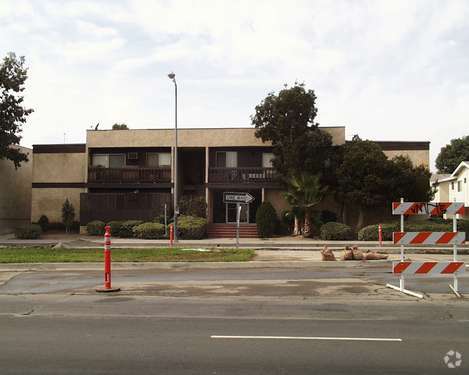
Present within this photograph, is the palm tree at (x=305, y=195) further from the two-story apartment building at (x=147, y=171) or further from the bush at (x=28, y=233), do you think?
the bush at (x=28, y=233)

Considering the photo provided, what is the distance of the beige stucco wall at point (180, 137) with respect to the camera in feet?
127

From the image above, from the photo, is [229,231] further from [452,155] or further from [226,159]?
[452,155]

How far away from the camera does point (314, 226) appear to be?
34.4 metres

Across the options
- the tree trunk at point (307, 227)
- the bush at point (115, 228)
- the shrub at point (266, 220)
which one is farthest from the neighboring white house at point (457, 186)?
the bush at point (115, 228)

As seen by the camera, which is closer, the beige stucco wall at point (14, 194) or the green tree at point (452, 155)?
the beige stucco wall at point (14, 194)

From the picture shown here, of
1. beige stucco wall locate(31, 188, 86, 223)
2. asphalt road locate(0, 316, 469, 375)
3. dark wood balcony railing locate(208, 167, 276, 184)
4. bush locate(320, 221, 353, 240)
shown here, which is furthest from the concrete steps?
asphalt road locate(0, 316, 469, 375)

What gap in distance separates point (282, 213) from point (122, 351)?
3029 centimetres

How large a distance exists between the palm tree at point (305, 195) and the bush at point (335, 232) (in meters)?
1.69

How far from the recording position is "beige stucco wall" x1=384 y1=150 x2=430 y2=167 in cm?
3778

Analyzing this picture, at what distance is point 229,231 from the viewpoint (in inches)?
1458

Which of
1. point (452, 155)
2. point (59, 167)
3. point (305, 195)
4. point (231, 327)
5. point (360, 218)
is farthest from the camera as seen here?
point (452, 155)

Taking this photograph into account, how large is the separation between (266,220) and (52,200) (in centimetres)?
1696

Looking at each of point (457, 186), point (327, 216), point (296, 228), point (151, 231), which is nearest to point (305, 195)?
point (296, 228)

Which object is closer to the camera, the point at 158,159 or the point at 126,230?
the point at 126,230
